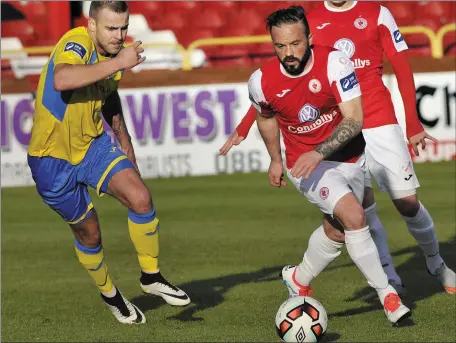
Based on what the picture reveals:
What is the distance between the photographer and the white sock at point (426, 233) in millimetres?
8367

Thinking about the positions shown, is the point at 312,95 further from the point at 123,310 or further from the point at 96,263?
the point at 123,310

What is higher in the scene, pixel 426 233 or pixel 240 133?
pixel 240 133

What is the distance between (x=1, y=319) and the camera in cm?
842

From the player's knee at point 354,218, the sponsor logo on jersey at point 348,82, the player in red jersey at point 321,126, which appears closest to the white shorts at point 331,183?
the player in red jersey at point 321,126

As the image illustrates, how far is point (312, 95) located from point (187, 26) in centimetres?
1348

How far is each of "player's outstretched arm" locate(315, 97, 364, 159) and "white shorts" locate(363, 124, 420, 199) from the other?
4.00ft

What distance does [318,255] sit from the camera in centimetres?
765

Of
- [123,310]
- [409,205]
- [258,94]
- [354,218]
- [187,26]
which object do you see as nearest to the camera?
[354,218]

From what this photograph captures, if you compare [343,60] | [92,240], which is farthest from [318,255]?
[92,240]

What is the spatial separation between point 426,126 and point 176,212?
431 cm

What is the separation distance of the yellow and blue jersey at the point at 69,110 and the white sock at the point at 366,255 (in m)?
1.97

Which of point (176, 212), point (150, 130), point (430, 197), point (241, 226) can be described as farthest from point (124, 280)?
point (150, 130)

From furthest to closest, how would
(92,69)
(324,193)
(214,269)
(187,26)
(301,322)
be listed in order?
(187,26) → (214,269) → (324,193) → (92,69) → (301,322)

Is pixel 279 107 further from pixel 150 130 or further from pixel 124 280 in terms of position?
pixel 150 130
